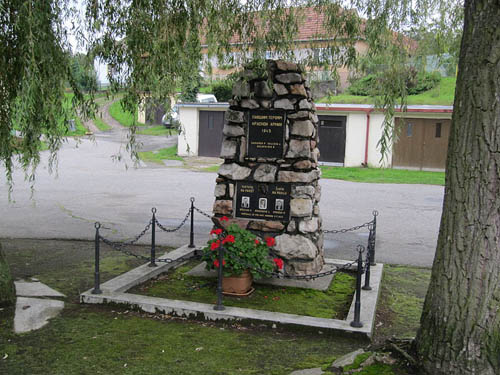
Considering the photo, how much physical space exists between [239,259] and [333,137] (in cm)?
1871

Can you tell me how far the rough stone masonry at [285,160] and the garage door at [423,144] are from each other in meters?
16.9

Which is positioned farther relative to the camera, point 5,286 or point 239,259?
point 239,259

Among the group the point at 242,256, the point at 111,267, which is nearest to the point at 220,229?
the point at 242,256

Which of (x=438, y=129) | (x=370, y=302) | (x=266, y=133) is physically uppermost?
(x=438, y=129)

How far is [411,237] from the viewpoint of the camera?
35.8 feet

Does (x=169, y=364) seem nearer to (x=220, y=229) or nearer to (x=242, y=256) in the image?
(x=242, y=256)

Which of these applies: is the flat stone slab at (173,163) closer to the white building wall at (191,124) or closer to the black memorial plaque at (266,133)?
the white building wall at (191,124)

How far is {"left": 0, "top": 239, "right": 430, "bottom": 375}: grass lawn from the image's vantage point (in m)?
4.72

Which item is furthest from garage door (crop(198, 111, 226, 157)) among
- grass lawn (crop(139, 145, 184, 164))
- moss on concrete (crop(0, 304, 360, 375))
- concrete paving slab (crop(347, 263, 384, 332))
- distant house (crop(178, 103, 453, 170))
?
moss on concrete (crop(0, 304, 360, 375))

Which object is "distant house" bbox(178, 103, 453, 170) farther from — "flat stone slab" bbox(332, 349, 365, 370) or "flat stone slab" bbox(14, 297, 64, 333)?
"flat stone slab" bbox(332, 349, 365, 370)

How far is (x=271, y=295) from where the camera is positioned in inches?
270

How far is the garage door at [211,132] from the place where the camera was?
26.7 metres

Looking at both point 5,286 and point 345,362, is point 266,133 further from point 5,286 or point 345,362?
point 5,286

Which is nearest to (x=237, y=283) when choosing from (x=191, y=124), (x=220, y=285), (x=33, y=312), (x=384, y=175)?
(x=220, y=285)
